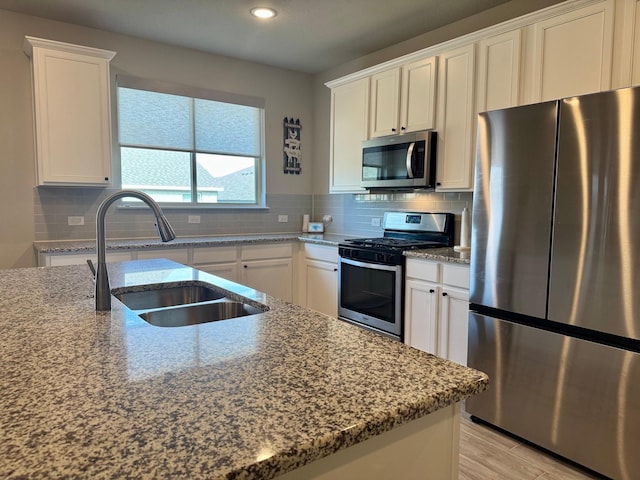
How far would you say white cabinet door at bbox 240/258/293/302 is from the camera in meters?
3.92

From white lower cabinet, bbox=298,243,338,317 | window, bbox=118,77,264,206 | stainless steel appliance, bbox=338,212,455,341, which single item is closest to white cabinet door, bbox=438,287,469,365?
stainless steel appliance, bbox=338,212,455,341

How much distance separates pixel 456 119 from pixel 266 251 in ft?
6.62

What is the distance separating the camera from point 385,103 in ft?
11.7

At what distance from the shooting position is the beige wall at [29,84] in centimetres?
326

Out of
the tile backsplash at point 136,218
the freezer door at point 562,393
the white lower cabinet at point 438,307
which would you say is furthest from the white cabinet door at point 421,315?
the tile backsplash at point 136,218

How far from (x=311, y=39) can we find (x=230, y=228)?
6.39ft

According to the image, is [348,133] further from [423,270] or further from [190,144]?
[423,270]

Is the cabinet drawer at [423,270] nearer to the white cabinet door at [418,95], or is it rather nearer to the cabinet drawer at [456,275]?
the cabinet drawer at [456,275]

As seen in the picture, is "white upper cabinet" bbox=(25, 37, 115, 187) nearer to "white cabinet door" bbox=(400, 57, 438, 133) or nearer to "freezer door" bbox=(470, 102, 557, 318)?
"white cabinet door" bbox=(400, 57, 438, 133)

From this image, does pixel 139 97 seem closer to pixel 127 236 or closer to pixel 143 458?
pixel 127 236

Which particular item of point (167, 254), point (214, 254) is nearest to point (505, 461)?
point (214, 254)

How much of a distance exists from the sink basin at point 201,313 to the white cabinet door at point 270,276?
2280 mm

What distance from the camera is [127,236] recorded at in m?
3.79

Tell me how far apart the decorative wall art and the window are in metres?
0.30
